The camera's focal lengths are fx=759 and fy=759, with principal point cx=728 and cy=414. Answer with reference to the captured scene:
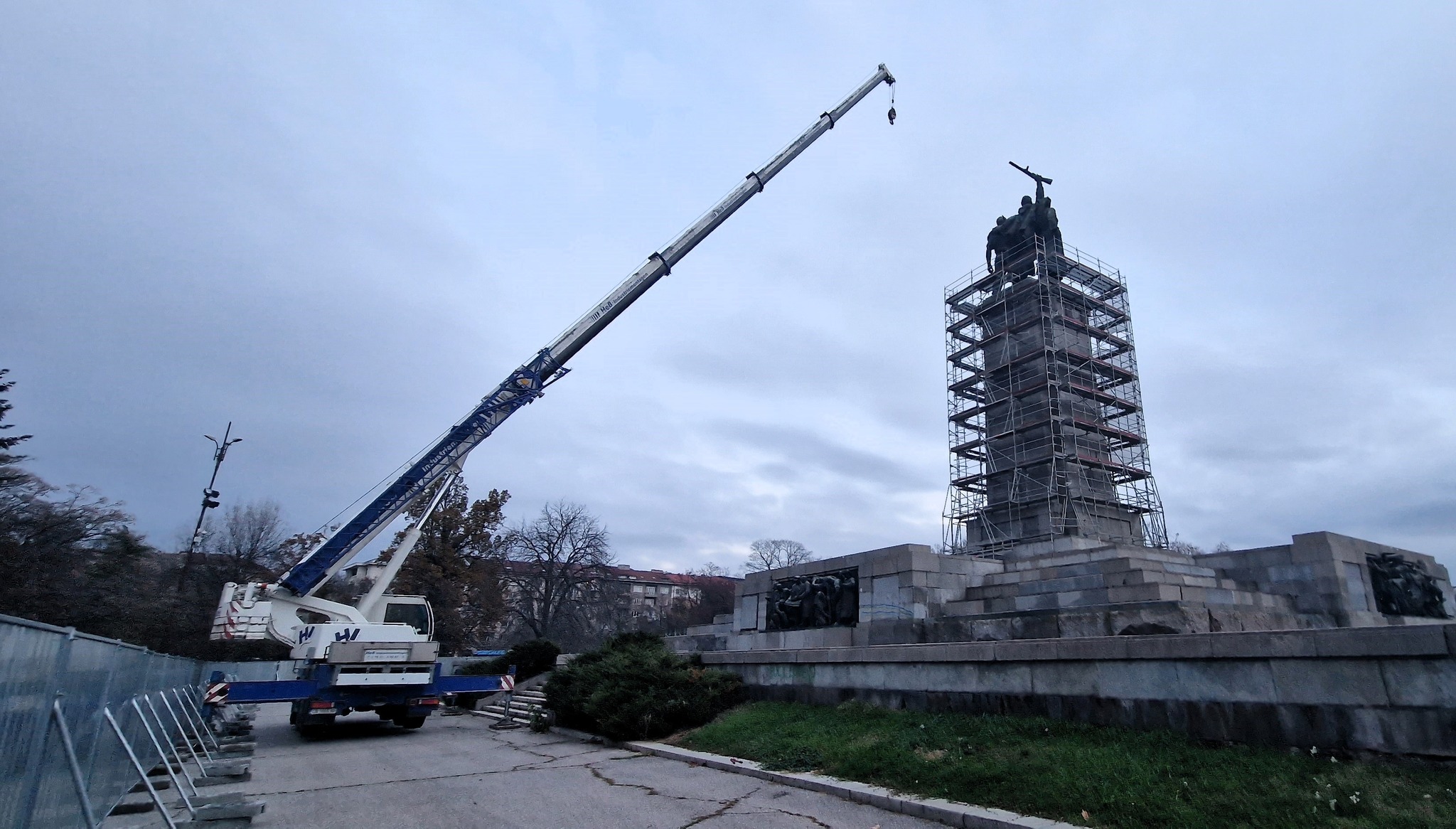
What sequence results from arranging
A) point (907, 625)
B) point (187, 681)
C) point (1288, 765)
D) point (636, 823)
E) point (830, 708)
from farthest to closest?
point (907, 625) → point (187, 681) → point (830, 708) → point (636, 823) → point (1288, 765)

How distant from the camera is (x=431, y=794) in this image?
9055mm

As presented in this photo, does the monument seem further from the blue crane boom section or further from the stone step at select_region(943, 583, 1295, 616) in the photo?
the blue crane boom section

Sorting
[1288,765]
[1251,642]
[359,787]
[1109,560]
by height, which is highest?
[1109,560]

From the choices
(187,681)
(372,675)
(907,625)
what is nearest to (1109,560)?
(907,625)

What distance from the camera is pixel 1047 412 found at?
2767 cm

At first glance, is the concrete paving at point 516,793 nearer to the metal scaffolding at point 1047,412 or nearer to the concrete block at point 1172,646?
the concrete block at point 1172,646

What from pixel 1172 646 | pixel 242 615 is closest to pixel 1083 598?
pixel 1172 646

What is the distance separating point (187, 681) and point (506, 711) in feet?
21.0

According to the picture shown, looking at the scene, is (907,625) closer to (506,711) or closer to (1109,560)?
(1109,560)

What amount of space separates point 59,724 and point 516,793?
536 cm

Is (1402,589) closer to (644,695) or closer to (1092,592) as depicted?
(1092,592)

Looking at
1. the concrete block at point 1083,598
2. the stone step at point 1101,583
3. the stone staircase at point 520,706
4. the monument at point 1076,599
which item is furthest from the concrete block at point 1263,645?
the stone staircase at point 520,706

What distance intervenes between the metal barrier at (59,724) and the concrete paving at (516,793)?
1.49 meters

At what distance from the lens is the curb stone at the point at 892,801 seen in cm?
641
